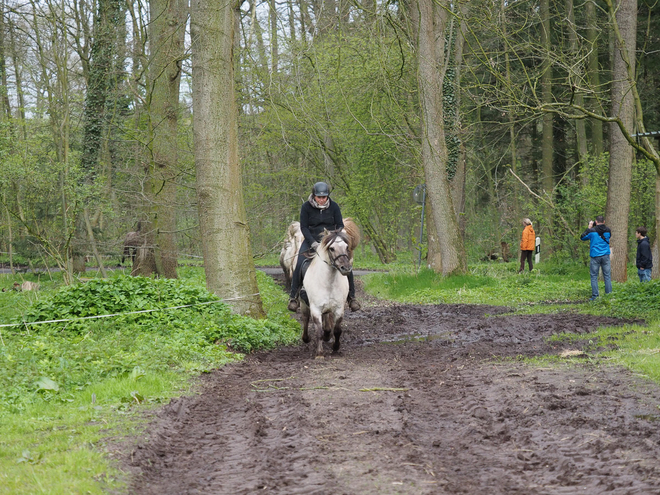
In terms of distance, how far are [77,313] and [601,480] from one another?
8976 millimetres

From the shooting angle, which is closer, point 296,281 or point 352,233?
point 352,233

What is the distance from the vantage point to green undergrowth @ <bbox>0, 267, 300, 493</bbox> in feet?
17.0

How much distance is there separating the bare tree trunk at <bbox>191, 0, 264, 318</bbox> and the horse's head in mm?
2255

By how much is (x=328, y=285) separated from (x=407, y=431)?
4.71 m

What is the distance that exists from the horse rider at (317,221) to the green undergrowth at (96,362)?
1.33 metres

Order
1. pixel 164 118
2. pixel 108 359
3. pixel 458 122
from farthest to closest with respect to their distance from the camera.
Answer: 1. pixel 458 122
2. pixel 164 118
3. pixel 108 359

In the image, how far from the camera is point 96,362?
28.1 ft

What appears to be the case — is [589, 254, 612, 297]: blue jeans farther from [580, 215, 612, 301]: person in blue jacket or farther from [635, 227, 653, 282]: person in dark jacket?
[635, 227, 653, 282]: person in dark jacket

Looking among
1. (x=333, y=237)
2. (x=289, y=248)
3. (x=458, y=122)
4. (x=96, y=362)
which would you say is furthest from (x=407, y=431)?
(x=458, y=122)

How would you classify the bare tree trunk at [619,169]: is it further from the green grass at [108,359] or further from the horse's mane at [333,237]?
the horse's mane at [333,237]

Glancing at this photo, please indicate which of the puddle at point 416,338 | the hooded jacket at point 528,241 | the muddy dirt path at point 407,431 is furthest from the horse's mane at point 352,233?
the hooded jacket at point 528,241

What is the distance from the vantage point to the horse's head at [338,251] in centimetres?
984

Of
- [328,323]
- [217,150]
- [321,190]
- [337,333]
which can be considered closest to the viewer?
[337,333]

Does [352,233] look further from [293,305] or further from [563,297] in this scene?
[563,297]
